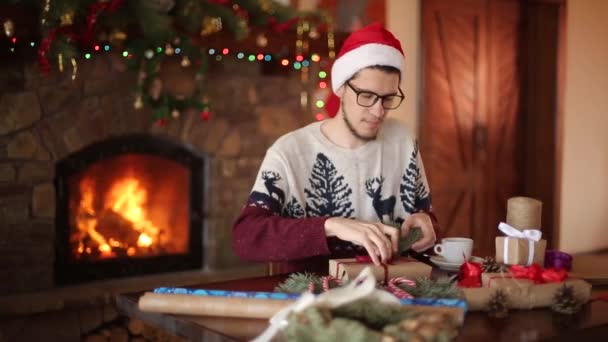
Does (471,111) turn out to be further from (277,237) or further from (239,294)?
(239,294)

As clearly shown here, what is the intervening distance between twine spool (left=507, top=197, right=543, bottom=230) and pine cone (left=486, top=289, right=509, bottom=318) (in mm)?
331

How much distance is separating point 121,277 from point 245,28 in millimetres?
1240

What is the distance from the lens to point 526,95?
5215 mm

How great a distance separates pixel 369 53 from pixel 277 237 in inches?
23.1

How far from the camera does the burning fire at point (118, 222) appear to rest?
3418 mm

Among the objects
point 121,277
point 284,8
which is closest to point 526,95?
point 284,8

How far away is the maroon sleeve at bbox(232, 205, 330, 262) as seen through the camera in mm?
1767

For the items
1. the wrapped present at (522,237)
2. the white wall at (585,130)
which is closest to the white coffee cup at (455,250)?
the wrapped present at (522,237)

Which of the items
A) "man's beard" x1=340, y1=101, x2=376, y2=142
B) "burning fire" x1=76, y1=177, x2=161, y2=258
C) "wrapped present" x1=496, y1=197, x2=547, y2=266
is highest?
"man's beard" x1=340, y1=101, x2=376, y2=142

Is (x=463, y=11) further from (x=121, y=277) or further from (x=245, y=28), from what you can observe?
(x=121, y=277)

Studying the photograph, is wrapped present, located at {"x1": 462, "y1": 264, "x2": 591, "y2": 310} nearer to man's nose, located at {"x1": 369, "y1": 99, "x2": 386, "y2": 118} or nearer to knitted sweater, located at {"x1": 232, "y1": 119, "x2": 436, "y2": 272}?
knitted sweater, located at {"x1": 232, "y1": 119, "x2": 436, "y2": 272}

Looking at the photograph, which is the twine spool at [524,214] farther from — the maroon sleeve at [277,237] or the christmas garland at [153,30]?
the christmas garland at [153,30]

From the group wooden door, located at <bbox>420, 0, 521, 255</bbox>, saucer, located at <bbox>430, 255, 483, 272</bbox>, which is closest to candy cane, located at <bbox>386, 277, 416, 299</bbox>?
saucer, located at <bbox>430, 255, 483, 272</bbox>

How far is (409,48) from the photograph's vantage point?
15.0ft
